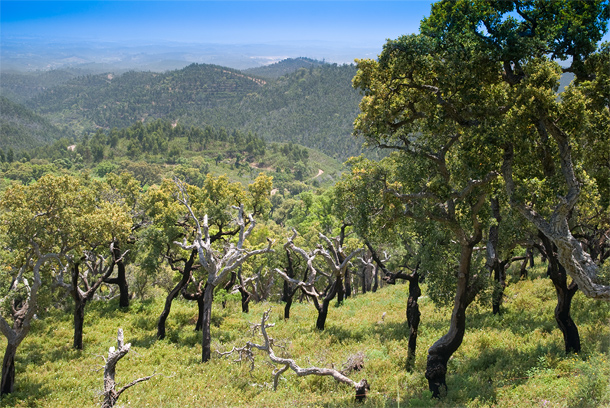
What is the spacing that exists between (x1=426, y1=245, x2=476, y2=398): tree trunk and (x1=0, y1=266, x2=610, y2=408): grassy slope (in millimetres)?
504

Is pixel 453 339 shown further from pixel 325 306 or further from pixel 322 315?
pixel 322 315

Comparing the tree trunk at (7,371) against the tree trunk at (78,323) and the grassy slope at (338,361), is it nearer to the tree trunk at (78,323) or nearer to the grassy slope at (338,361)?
the grassy slope at (338,361)

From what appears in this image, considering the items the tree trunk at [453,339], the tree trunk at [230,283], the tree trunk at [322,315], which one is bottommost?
the tree trunk at [230,283]

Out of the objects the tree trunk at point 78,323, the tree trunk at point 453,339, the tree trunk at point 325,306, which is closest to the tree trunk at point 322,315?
the tree trunk at point 325,306

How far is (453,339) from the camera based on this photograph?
40.9ft

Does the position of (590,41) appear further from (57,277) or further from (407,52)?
(57,277)

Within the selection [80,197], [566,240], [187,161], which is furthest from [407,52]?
[187,161]

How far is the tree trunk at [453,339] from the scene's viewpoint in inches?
479

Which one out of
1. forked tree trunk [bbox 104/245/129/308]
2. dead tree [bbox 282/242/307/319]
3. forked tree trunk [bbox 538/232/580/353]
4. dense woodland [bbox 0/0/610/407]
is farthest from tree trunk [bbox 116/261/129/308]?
forked tree trunk [bbox 538/232/580/353]

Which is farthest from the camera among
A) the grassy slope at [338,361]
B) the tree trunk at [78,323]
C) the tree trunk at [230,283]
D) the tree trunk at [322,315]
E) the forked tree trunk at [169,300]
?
the tree trunk at [230,283]

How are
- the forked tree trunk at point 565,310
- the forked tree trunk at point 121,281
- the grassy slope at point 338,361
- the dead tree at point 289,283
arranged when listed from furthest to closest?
the dead tree at point 289,283, the forked tree trunk at point 121,281, the forked tree trunk at point 565,310, the grassy slope at point 338,361

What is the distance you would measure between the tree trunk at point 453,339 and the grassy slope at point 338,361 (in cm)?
50

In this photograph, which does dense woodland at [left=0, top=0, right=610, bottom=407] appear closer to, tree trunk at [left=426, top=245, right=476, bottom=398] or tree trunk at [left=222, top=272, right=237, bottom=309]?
tree trunk at [left=426, top=245, right=476, bottom=398]

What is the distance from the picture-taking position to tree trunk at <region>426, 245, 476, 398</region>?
12.2 meters
